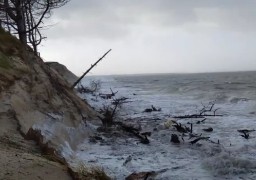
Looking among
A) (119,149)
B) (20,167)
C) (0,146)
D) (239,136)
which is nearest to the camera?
(20,167)

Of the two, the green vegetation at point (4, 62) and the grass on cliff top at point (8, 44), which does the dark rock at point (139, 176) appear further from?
the grass on cliff top at point (8, 44)

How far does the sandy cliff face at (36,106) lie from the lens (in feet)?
26.4

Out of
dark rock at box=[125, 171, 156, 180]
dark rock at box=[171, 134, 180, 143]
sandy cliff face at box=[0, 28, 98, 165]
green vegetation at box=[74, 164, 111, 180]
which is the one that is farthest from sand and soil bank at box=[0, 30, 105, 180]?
dark rock at box=[171, 134, 180, 143]

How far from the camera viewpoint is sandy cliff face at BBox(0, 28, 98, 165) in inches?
317

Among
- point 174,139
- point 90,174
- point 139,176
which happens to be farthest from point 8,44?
point 90,174

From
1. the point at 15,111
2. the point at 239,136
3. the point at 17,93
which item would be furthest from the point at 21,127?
the point at 239,136

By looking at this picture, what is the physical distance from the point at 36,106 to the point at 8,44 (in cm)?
301

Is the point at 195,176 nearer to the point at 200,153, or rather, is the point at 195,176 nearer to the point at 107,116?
the point at 200,153

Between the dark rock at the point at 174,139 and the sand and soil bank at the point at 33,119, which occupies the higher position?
the sand and soil bank at the point at 33,119

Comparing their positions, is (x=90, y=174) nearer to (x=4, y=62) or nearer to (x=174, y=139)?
(x=4, y=62)

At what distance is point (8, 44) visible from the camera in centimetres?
1179

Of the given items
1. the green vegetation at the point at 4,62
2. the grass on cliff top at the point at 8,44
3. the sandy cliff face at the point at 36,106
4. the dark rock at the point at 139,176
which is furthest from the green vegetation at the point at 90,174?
the grass on cliff top at the point at 8,44

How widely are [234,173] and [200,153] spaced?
1.89 m

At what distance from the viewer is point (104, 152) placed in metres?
9.53
